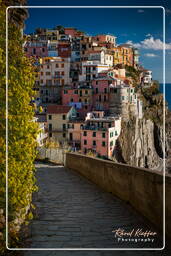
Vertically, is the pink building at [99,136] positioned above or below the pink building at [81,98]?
below

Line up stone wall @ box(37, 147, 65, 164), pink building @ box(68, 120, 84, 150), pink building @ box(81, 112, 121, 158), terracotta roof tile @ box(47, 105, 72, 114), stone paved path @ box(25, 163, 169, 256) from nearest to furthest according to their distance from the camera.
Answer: stone paved path @ box(25, 163, 169, 256)
stone wall @ box(37, 147, 65, 164)
pink building @ box(81, 112, 121, 158)
pink building @ box(68, 120, 84, 150)
terracotta roof tile @ box(47, 105, 72, 114)

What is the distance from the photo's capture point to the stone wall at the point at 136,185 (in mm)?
5020

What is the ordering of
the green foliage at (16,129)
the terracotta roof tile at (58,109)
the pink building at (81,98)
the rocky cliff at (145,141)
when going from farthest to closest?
the pink building at (81,98)
the rocky cliff at (145,141)
the terracotta roof tile at (58,109)
the green foliage at (16,129)

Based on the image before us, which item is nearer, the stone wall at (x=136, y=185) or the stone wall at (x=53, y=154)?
the stone wall at (x=136, y=185)

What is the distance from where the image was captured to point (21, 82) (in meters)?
5.02

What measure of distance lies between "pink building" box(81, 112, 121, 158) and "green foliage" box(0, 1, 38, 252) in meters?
47.3

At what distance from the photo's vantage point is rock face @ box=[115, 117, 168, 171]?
58681 millimetres

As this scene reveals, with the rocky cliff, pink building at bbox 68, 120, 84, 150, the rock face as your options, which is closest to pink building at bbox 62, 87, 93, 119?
pink building at bbox 68, 120, 84, 150

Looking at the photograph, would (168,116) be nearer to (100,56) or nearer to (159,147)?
(159,147)

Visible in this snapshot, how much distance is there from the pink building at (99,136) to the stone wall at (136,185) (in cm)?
4241

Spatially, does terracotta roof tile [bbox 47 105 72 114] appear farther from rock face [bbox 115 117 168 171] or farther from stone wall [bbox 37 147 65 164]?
stone wall [bbox 37 147 65 164]

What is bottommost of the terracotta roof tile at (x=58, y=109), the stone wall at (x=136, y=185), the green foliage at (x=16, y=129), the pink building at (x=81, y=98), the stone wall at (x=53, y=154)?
the stone wall at (x=53, y=154)

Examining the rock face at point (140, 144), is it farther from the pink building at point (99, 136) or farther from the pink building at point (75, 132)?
the pink building at point (75, 132)

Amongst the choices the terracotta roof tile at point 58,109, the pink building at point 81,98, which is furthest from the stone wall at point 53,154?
the pink building at point 81,98
